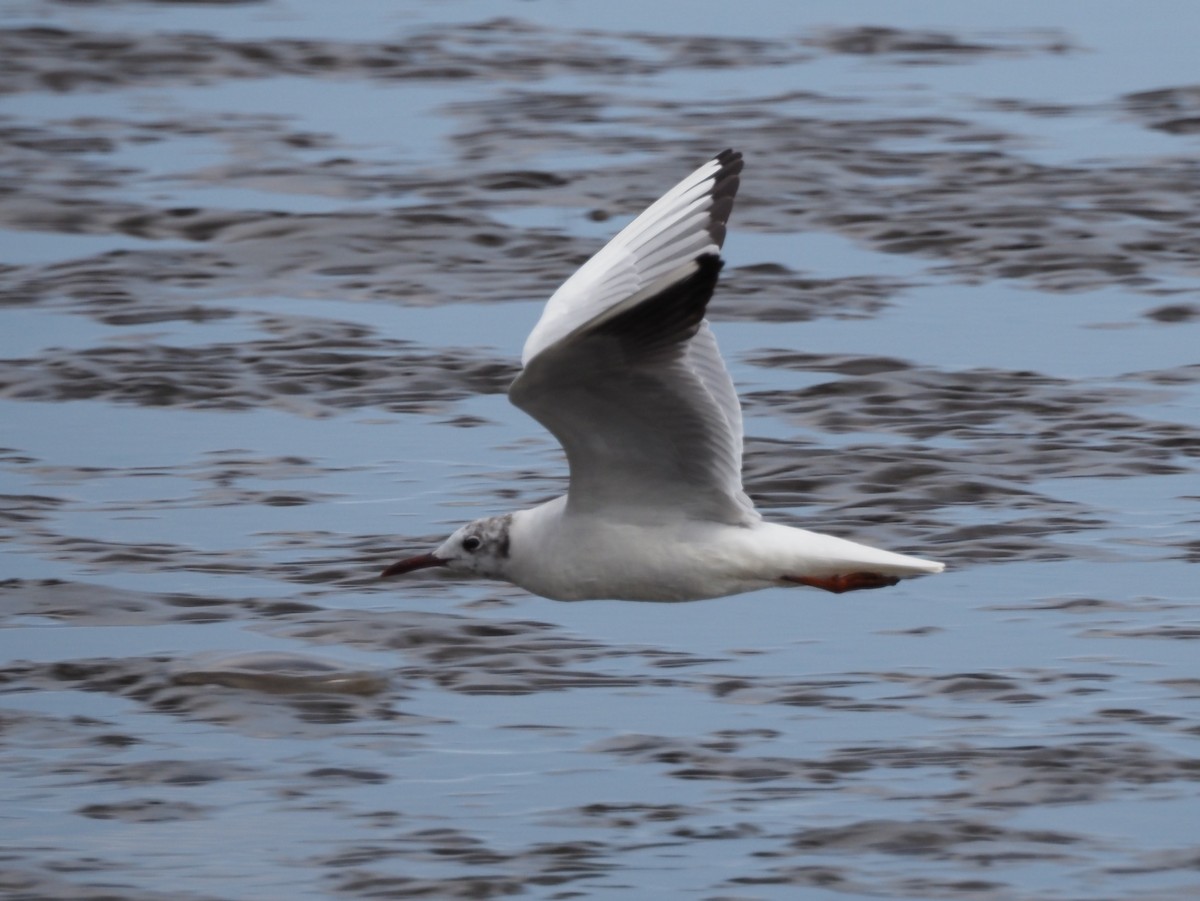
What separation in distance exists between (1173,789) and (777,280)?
7.18 metres

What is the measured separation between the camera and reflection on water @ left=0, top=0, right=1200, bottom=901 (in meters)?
9.95

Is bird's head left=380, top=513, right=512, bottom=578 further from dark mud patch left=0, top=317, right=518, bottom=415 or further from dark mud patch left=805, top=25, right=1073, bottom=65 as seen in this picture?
dark mud patch left=805, top=25, right=1073, bottom=65

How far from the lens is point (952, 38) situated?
24.9m

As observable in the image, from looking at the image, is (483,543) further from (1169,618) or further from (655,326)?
(1169,618)

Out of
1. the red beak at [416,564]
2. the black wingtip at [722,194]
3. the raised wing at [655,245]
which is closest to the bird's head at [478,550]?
the red beak at [416,564]

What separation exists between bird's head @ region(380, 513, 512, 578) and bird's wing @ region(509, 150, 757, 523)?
44 centimetres

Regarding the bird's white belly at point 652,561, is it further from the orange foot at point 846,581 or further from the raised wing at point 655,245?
the raised wing at point 655,245

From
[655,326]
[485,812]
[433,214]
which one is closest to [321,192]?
[433,214]

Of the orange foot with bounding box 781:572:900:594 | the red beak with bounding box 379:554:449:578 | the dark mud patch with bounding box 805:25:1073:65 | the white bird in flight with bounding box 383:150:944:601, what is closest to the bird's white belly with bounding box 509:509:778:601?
the white bird in flight with bounding box 383:150:944:601

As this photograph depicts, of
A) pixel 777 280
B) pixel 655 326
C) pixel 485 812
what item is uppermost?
pixel 655 326

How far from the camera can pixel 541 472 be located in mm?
13484

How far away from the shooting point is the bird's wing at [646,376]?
839cm

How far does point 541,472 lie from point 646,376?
4.91 metres

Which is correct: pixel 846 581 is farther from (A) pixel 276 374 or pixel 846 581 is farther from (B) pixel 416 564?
(A) pixel 276 374
